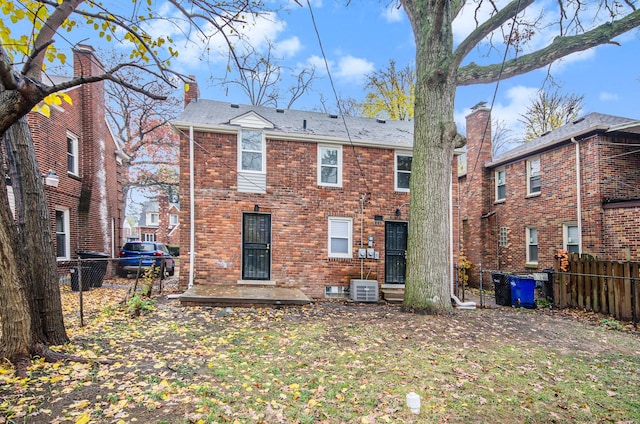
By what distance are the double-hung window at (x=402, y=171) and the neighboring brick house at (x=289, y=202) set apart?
3cm

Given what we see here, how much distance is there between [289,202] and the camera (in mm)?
10586

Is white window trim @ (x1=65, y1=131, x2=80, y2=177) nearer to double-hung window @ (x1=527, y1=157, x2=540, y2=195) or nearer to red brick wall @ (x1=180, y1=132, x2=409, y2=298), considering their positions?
red brick wall @ (x1=180, y1=132, x2=409, y2=298)

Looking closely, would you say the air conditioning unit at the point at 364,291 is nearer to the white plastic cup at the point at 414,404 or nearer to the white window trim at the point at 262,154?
the white window trim at the point at 262,154

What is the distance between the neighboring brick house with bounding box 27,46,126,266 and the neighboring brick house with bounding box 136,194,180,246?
11.6m

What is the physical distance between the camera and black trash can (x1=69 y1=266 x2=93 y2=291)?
1057cm

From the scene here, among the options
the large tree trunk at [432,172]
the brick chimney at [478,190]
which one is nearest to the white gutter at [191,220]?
the large tree trunk at [432,172]

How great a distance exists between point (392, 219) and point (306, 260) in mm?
3112

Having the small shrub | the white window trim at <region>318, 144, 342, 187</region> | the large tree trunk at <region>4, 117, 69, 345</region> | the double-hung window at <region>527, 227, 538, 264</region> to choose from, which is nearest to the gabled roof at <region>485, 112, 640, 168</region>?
the double-hung window at <region>527, 227, 538, 264</region>

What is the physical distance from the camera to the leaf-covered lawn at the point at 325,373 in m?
3.28

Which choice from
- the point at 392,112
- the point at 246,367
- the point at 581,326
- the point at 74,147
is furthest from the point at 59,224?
the point at 392,112

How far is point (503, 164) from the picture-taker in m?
14.2

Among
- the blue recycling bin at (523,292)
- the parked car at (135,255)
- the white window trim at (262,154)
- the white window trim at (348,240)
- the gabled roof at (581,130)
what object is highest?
the gabled roof at (581,130)

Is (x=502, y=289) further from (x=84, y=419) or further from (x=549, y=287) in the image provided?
(x=84, y=419)

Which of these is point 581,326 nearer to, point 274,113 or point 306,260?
point 306,260
